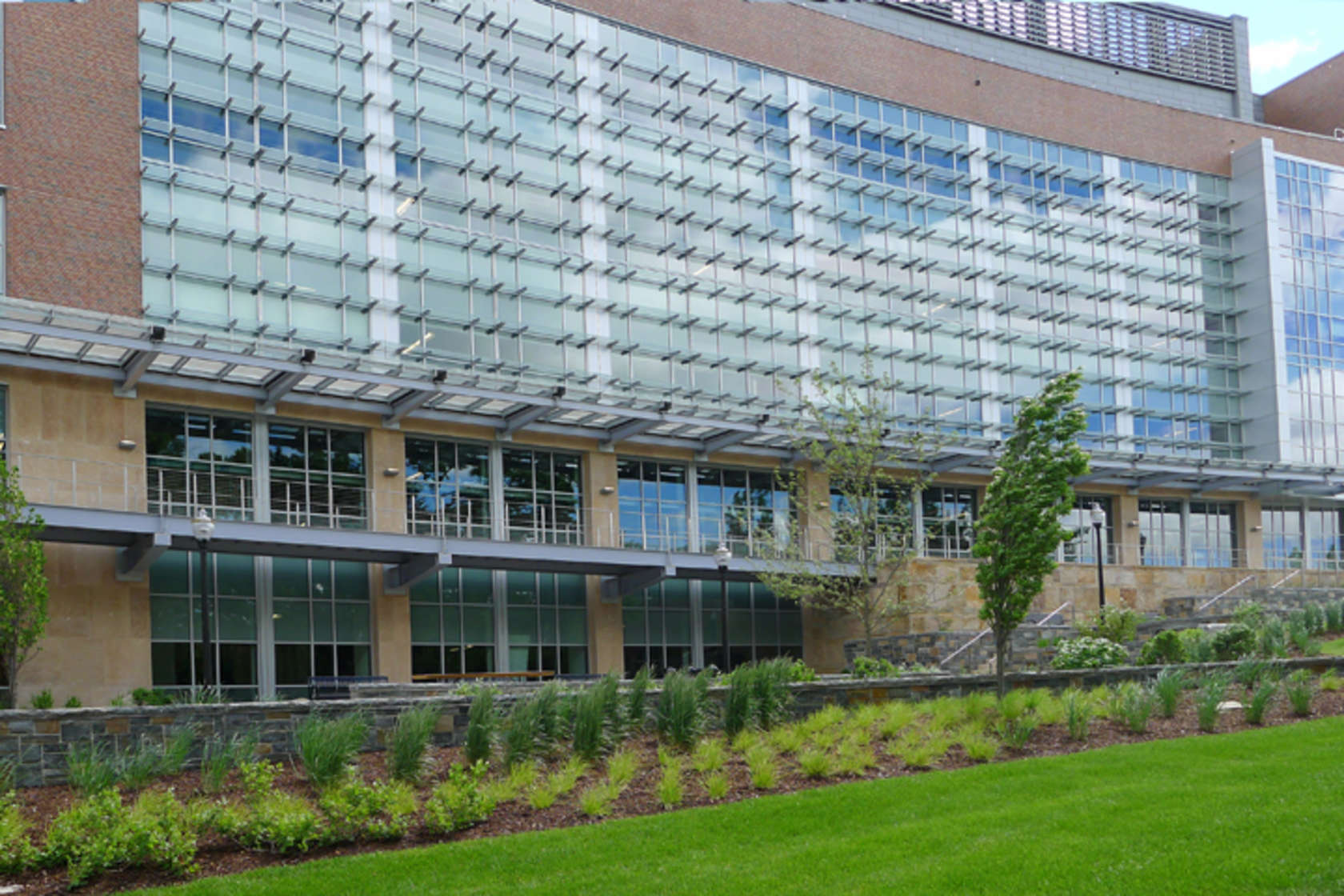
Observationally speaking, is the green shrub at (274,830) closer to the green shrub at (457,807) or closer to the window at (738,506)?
the green shrub at (457,807)

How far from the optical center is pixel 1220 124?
5831 cm

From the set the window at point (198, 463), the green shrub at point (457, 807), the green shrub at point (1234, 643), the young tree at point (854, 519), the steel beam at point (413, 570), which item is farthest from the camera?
the steel beam at point (413, 570)

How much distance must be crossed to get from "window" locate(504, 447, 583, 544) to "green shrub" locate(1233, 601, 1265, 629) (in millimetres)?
16836

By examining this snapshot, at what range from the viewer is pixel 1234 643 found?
2650 centimetres

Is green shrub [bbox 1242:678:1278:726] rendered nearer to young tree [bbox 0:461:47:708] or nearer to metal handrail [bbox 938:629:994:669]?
metal handrail [bbox 938:629:994:669]

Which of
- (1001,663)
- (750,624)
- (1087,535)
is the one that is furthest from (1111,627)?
(1087,535)

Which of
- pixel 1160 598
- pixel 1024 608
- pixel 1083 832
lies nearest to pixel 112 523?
pixel 1024 608

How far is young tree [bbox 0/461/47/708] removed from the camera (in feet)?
78.2

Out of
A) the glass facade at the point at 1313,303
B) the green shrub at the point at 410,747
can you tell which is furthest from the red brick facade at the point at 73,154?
the glass facade at the point at 1313,303

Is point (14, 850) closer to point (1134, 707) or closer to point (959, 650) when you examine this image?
point (1134, 707)

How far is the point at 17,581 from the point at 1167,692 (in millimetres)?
18677

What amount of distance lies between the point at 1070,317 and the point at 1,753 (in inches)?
1742

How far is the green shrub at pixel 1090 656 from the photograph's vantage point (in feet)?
82.1

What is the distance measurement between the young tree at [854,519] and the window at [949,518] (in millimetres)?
2119
